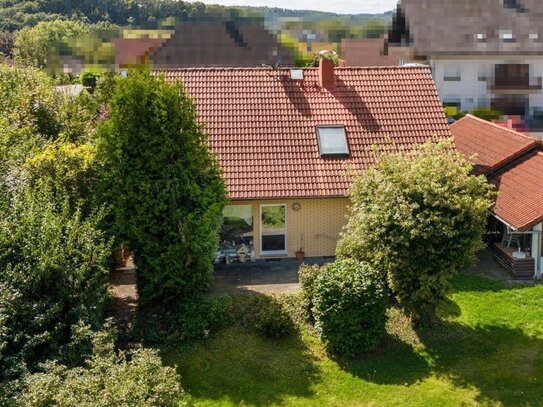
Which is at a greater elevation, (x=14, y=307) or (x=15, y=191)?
(x=15, y=191)

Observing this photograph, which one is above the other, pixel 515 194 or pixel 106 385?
pixel 515 194

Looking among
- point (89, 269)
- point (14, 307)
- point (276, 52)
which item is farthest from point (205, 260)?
point (276, 52)

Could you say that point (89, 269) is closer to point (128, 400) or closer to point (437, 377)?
point (128, 400)

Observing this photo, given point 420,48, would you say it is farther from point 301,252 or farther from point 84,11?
point 84,11

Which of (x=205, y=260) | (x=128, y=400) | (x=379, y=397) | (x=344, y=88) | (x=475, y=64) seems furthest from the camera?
(x=475, y=64)

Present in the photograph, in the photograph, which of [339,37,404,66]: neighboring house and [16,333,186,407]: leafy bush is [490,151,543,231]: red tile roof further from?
[339,37,404,66]: neighboring house

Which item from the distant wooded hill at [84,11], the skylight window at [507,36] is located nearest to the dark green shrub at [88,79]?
the skylight window at [507,36]

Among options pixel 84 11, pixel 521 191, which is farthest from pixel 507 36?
pixel 84 11
